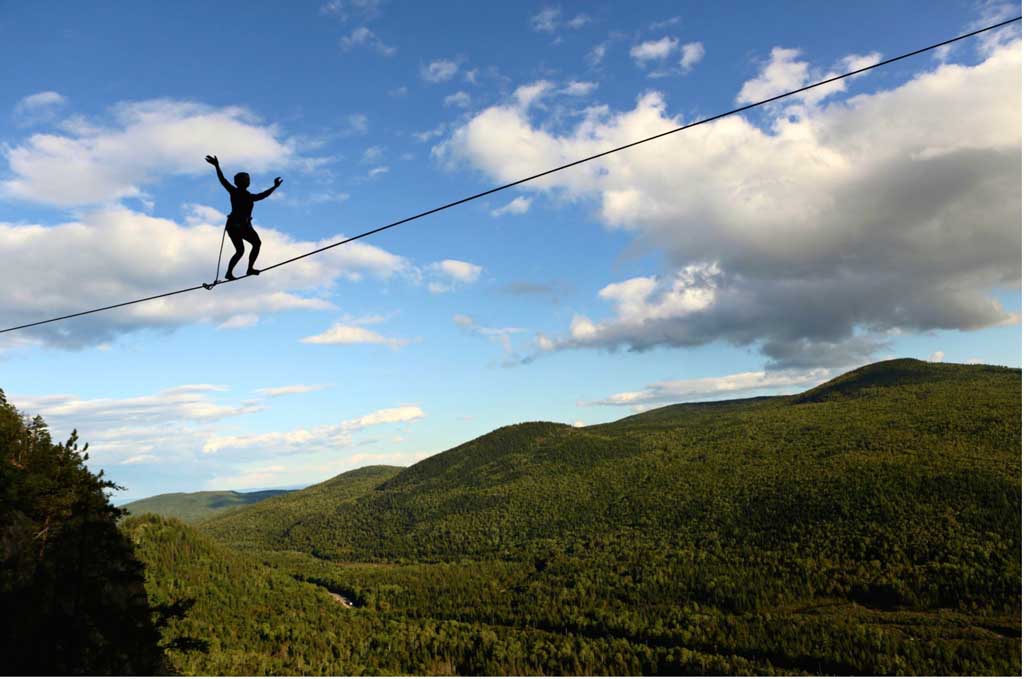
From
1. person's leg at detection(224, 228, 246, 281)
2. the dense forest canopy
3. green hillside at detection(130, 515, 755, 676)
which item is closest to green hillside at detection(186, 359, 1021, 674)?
the dense forest canopy

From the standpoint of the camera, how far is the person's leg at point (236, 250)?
50.3 feet

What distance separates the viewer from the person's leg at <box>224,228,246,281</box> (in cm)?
1534

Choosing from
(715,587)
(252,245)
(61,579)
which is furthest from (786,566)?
(252,245)

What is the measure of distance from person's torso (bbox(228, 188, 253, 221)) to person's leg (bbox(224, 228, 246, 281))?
0.39 metres

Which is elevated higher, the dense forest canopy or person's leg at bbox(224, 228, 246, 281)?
person's leg at bbox(224, 228, 246, 281)

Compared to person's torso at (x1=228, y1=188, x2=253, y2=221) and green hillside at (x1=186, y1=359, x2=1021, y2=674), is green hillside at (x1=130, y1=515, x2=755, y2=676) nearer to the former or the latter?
green hillside at (x1=186, y1=359, x2=1021, y2=674)

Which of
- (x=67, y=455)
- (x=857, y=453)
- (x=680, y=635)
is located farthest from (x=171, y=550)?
(x=857, y=453)

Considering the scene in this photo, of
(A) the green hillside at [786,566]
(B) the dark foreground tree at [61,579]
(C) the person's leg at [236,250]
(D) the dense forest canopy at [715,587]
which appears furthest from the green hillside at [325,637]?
(C) the person's leg at [236,250]

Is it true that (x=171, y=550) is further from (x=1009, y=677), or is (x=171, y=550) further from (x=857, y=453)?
(x=857, y=453)

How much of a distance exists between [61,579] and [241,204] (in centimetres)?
2569

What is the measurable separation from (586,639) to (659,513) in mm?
71205

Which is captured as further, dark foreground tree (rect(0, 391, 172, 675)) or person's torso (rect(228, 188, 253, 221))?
dark foreground tree (rect(0, 391, 172, 675))

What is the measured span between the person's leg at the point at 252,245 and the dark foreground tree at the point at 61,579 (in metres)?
22.1

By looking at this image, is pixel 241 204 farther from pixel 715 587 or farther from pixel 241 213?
pixel 715 587
